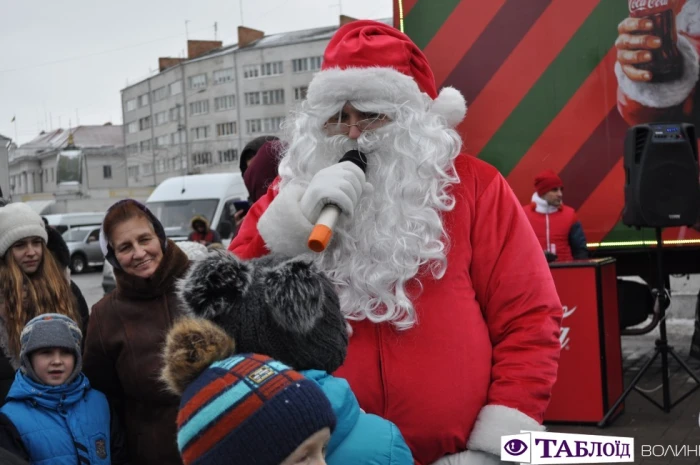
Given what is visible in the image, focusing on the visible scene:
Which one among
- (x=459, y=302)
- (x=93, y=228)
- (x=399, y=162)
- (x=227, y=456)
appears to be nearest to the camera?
(x=227, y=456)

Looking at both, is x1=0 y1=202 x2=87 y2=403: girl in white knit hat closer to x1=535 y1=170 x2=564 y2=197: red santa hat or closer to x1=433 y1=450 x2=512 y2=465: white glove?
x1=433 y1=450 x2=512 y2=465: white glove

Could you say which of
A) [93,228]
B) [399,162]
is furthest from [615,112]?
[93,228]

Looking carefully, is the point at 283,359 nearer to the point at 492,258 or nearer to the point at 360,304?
the point at 360,304

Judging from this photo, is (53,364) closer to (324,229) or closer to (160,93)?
(324,229)

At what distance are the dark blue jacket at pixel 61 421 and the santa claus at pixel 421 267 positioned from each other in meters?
1.02

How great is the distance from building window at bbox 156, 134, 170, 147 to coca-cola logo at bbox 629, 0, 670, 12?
75.2 metres

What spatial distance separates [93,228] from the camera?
107ft

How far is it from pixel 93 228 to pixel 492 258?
31667 mm

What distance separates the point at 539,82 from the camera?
268 inches

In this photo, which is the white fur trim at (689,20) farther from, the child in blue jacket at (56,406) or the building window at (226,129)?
the building window at (226,129)

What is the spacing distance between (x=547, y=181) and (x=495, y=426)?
178 inches

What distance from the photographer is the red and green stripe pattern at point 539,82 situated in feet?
21.9

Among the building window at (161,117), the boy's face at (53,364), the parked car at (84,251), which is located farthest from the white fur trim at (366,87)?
the building window at (161,117)

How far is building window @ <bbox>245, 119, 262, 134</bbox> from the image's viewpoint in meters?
70.1
